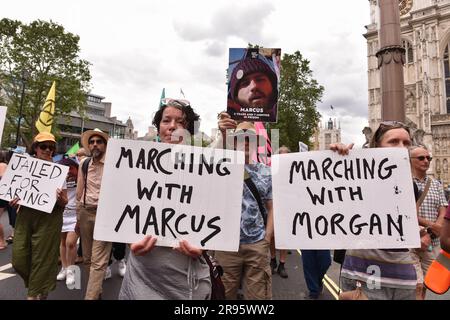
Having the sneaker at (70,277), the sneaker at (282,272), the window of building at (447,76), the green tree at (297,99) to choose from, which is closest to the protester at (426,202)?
the sneaker at (282,272)

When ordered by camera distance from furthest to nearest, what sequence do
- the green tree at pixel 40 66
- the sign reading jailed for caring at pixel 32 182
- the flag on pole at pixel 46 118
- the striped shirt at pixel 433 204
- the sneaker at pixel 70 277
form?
1. the green tree at pixel 40 66
2. the flag on pole at pixel 46 118
3. the sneaker at pixel 70 277
4. the striped shirt at pixel 433 204
5. the sign reading jailed for caring at pixel 32 182

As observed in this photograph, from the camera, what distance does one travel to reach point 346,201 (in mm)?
2041

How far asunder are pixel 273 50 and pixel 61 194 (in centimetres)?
272

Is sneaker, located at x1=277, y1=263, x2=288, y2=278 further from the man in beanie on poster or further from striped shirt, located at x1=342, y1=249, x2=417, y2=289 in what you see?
striped shirt, located at x1=342, y1=249, x2=417, y2=289

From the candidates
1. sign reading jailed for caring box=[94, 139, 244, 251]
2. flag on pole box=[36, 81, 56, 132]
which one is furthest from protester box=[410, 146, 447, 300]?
flag on pole box=[36, 81, 56, 132]

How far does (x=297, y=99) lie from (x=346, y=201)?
32.0m

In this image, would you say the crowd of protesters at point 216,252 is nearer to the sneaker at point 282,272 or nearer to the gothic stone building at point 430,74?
the sneaker at point 282,272

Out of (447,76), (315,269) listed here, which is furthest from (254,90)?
(447,76)

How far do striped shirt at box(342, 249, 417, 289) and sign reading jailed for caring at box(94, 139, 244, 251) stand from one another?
87cm

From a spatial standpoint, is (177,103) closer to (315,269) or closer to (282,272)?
(315,269)

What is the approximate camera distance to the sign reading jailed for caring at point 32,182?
11.3 feet

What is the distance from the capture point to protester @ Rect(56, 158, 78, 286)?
4792 mm

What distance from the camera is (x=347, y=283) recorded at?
84.6 inches

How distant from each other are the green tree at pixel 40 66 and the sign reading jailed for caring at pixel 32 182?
22207mm
